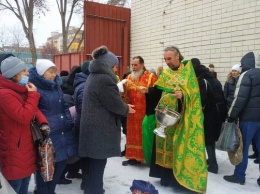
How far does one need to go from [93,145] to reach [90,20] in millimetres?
6236

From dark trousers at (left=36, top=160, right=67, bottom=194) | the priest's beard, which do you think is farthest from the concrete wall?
dark trousers at (left=36, top=160, right=67, bottom=194)

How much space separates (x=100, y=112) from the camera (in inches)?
118

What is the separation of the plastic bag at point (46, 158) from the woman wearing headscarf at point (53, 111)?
0.21m

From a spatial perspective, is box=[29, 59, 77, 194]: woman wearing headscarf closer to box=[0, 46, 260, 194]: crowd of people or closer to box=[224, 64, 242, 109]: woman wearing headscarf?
box=[0, 46, 260, 194]: crowd of people

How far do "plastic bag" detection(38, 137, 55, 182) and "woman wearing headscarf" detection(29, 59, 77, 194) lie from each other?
0.21 m

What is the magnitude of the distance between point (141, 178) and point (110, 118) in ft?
5.01

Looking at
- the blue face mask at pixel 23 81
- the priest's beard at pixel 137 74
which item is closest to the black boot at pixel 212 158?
the priest's beard at pixel 137 74

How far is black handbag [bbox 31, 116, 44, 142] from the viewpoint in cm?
263

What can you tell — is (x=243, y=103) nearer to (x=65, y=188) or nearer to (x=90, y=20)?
(x=65, y=188)

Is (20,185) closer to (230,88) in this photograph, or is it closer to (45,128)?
(45,128)

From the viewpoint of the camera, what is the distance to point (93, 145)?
2998 millimetres

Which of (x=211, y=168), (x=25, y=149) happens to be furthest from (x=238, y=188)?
(x=25, y=149)

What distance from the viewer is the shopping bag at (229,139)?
395cm

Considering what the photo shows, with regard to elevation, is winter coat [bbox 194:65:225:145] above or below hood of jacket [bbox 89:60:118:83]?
below
